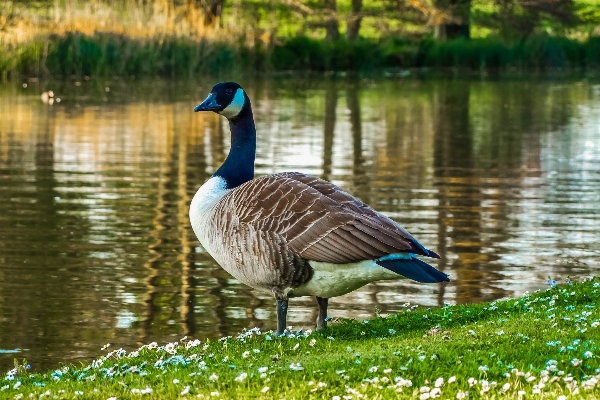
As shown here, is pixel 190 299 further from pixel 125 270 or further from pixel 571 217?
pixel 571 217

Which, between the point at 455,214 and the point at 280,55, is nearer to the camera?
the point at 455,214

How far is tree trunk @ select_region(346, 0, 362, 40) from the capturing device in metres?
57.4

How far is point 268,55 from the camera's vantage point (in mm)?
47344

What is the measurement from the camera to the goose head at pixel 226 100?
10.1m

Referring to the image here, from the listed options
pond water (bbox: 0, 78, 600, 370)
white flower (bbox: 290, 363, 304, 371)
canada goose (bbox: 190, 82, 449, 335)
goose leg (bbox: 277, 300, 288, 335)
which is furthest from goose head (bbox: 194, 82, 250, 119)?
white flower (bbox: 290, 363, 304, 371)

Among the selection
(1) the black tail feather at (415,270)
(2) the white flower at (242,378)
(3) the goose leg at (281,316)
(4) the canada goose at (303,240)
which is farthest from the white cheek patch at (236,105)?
(2) the white flower at (242,378)

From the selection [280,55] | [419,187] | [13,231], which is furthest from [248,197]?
[280,55]

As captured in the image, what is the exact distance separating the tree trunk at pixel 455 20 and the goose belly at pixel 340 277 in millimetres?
47174

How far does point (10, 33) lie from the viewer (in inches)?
1531

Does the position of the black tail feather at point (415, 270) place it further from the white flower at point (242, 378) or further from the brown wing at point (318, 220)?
the white flower at point (242, 378)

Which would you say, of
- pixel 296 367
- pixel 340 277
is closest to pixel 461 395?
pixel 296 367

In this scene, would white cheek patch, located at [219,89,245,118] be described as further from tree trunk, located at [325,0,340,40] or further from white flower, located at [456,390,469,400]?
tree trunk, located at [325,0,340,40]

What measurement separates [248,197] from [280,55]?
39917 millimetres

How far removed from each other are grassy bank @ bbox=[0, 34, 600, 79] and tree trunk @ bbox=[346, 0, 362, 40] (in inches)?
144
